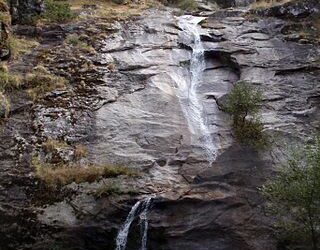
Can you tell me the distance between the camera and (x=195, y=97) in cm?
2270

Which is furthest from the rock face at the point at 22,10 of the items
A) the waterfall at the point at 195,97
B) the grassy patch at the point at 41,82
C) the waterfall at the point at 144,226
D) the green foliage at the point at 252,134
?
the waterfall at the point at 144,226

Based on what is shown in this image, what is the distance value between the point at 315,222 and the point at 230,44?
13241mm

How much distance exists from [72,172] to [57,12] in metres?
13.3

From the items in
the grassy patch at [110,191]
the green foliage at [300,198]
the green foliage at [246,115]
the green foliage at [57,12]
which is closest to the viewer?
the green foliage at [300,198]

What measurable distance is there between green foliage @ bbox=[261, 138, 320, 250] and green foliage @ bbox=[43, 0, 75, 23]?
17.0 meters

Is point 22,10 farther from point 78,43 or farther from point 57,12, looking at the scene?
point 78,43

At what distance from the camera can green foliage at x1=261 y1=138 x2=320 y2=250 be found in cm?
1420

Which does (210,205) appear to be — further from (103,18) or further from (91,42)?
(103,18)

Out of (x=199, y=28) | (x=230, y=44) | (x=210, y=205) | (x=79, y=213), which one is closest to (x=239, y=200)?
(x=210, y=205)

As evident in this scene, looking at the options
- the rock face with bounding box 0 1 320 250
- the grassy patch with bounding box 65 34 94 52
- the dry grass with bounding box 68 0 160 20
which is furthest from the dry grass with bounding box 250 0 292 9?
the grassy patch with bounding box 65 34 94 52

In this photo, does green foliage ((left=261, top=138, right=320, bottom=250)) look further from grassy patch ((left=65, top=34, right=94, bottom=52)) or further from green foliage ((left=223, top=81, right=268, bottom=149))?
grassy patch ((left=65, top=34, right=94, bottom=52))

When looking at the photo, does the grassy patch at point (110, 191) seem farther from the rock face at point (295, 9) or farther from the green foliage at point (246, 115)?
the rock face at point (295, 9)

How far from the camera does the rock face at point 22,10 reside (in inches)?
1063

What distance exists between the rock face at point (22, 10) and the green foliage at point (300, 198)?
1766 centimetres
